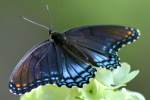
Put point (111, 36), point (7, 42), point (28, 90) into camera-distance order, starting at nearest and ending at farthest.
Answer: point (28, 90) → point (111, 36) → point (7, 42)

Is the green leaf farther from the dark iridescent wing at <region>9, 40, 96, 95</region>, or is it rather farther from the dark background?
the dark background

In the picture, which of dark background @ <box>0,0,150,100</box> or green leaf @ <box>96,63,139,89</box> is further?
dark background @ <box>0,0,150,100</box>

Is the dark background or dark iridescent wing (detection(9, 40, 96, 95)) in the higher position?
dark iridescent wing (detection(9, 40, 96, 95))

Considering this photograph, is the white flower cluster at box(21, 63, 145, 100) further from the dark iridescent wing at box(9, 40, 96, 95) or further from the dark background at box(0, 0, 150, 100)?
the dark background at box(0, 0, 150, 100)

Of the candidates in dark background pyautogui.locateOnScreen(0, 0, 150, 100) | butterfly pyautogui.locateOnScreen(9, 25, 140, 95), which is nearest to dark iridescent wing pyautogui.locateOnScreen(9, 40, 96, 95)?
butterfly pyautogui.locateOnScreen(9, 25, 140, 95)

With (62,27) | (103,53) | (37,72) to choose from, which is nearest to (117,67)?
(103,53)

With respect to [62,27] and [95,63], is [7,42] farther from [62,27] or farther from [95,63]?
[95,63]

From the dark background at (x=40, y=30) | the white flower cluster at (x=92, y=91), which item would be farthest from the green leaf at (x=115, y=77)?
the dark background at (x=40, y=30)
